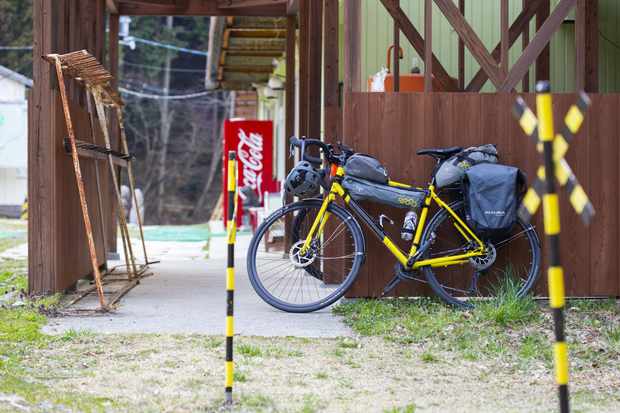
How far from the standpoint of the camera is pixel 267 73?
59.2ft

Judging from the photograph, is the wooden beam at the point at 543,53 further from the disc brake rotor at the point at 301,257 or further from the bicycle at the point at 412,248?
the disc brake rotor at the point at 301,257

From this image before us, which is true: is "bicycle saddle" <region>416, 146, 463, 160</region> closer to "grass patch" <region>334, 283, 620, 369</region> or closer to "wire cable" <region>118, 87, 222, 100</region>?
"grass patch" <region>334, 283, 620, 369</region>

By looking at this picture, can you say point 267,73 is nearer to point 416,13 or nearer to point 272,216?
point 416,13

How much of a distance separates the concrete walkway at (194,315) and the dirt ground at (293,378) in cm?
32

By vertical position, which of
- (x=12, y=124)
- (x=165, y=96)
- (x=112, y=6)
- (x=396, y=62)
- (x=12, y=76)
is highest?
(x=12, y=76)

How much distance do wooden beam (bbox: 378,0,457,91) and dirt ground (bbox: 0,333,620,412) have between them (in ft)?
10.5

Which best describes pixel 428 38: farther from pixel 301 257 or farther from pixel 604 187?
pixel 301 257

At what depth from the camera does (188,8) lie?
36.3 feet

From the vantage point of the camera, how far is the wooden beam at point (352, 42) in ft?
22.0

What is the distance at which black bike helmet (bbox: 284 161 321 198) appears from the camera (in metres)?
6.37

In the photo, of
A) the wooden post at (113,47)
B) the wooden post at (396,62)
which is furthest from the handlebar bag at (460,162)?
the wooden post at (113,47)

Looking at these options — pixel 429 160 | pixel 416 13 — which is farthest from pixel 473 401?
pixel 416 13

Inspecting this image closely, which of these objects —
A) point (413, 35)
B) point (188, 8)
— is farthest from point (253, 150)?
point (413, 35)

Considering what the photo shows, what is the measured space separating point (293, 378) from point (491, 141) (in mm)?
2784
